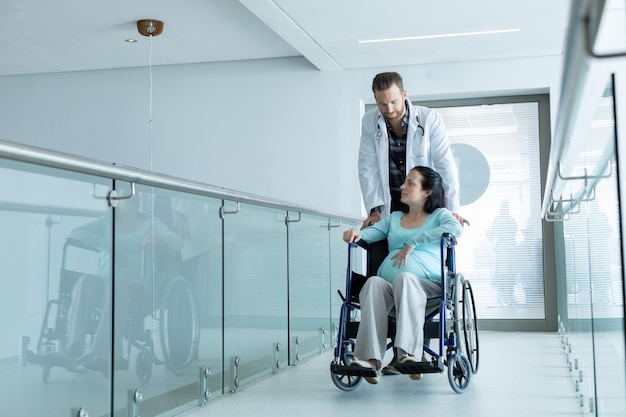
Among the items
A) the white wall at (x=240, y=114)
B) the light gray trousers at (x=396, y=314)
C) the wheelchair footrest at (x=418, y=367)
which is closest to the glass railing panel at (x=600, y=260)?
the wheelchair footrest at (x=418, y=367)

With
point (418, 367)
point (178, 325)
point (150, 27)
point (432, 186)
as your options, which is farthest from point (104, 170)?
point (150, 27)

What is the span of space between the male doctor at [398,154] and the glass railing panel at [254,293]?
524 mm

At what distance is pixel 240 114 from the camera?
7.36 meters

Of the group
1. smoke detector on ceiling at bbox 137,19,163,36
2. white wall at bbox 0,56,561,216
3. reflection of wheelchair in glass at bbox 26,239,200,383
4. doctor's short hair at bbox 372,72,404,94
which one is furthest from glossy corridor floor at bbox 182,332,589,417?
smoke detector on ceiling at bbox 137,19,163,36

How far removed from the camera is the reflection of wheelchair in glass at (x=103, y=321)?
7.15 ft

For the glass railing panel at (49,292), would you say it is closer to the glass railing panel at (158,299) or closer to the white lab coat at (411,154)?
the glass railing panel at (158,299)

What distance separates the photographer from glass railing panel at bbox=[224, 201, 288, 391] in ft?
11.6

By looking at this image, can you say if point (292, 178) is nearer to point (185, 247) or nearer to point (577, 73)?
point (185, 247)

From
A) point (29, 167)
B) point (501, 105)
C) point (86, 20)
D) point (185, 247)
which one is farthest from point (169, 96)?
point (29, 167)

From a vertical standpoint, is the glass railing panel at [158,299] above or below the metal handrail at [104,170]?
below

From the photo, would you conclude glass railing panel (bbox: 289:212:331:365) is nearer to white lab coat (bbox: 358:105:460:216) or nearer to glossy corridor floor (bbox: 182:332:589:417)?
glossy corridor floor (bbox: 182:332:589:417)

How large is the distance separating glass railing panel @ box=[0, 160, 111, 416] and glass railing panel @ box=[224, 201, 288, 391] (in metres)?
1.08

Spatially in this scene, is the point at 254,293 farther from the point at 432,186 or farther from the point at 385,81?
the point at 385,81

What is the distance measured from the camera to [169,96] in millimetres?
7527
